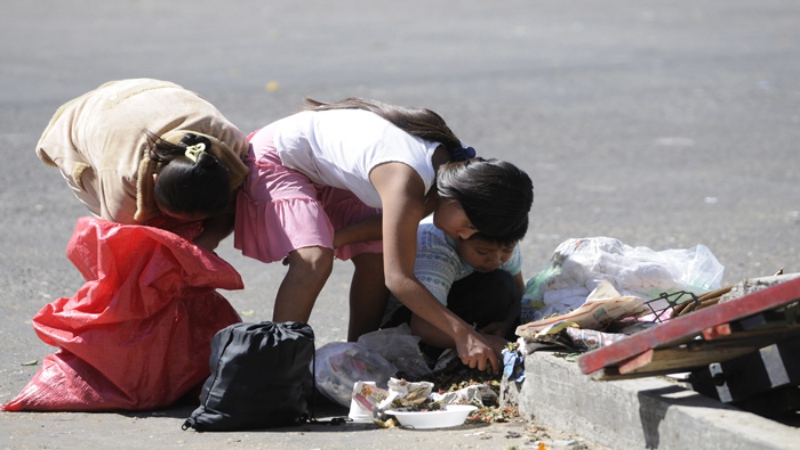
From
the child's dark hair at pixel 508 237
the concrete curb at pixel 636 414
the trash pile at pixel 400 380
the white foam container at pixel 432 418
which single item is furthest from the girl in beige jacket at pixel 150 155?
the concrete curb at pixel 636 414

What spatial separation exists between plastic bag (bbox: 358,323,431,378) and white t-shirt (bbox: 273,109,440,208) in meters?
0.54

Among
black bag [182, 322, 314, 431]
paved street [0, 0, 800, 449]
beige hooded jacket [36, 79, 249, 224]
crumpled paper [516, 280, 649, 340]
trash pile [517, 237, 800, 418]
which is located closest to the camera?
trash pile [517, 237, 800, 418]

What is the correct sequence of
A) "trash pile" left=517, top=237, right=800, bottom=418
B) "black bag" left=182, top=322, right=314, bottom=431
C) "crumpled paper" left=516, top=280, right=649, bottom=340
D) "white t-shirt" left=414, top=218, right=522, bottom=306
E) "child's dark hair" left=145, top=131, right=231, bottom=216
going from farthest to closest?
"white t-shirt" left=414, top=218, right=522, bottom=306
"child's dark hair" left=145, top=131, right=231, bottom=216
"crumpled paper" left=516, top=280, right=649, bottom=340
"black bag" left=182, top=322, right=314, bottom=431
"trash pile" left=517, top=237, right=800, bottom=418

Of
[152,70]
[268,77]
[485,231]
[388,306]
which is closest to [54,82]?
[152,70]

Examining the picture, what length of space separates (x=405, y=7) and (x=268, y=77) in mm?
8958

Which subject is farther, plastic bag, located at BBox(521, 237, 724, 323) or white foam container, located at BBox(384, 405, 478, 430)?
plastic bag, located at BBox(521, 237, 724, 323)

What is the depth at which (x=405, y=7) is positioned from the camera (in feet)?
68.2

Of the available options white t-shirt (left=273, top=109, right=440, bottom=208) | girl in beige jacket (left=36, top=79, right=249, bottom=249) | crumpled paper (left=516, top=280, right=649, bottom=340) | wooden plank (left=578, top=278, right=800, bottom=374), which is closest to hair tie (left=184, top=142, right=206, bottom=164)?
girl in beige jacket (left=36, top=79, right=249, bottom=249)

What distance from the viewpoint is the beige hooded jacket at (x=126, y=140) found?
13.8ft

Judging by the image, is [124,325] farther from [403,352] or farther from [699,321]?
[699,321]

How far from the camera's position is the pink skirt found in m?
4.30

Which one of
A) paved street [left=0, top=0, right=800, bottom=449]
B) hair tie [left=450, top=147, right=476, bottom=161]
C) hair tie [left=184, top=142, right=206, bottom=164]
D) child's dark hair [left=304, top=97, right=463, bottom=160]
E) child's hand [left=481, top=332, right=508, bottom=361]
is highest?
child's dark hair [left=304, top=97, right=463, bottom=160]

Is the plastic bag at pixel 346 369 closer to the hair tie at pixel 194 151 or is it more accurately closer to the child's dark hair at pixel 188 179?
the child's dark hair at pixel 188 179

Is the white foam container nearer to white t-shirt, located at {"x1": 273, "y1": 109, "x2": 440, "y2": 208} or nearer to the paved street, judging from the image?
the paved street
